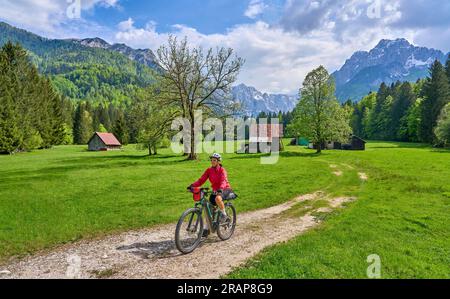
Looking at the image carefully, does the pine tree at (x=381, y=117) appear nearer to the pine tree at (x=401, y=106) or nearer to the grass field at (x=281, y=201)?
the pine tree at (x=401, y=106)

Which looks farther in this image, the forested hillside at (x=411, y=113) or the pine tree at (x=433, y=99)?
the pine tree at (x=433, y=99)

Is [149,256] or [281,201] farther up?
[149,256]

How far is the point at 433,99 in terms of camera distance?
77875 millimetres

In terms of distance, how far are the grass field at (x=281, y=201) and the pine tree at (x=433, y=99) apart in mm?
62224

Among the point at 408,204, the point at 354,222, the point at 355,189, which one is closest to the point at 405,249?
the point at 354,222

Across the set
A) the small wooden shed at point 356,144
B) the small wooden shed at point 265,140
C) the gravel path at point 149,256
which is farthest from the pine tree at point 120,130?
the gravel path at point 149,256

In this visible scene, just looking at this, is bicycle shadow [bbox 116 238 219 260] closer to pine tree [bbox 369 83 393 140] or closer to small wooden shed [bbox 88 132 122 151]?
small wooden shed [bbox 88 132 122 151]

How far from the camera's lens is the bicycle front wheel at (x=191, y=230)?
921cm

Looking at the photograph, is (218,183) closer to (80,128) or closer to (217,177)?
(217,177)

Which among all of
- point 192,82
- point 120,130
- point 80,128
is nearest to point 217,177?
point 192,82

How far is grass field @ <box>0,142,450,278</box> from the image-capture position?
8.23 metres

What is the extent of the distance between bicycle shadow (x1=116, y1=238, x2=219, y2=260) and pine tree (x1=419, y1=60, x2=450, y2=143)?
85234mm

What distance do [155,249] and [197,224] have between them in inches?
62.2
